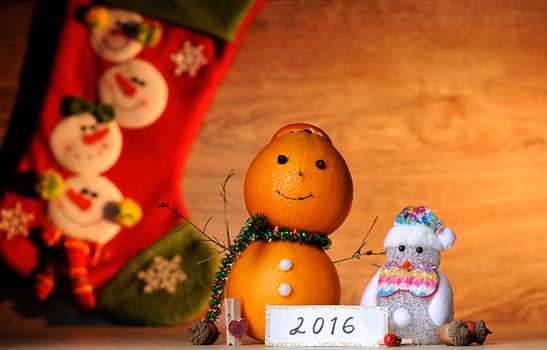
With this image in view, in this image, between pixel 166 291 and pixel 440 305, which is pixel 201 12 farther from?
pixel 440 305

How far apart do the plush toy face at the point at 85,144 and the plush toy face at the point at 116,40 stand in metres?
0.14

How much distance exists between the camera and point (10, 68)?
1.60 metres

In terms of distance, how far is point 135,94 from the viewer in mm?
1570

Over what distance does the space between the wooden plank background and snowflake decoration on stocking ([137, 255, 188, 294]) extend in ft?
0.38

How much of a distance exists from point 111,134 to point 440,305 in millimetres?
872

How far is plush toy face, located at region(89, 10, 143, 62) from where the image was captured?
158 cm

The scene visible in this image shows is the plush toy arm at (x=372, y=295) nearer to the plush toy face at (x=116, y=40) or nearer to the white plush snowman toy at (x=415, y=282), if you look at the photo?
the white plush snowman toy at (x=415, y=282)

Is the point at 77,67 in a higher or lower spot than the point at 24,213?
higher

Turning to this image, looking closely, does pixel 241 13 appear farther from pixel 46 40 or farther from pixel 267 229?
pixel 267 229

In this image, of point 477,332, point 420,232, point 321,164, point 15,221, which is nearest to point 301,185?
point 321,164

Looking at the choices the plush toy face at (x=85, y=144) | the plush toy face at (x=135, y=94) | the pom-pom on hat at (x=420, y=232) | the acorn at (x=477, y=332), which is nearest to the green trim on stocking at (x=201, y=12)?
the plush toy face at (x=135, y=94)

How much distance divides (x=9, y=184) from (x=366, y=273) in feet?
2.46

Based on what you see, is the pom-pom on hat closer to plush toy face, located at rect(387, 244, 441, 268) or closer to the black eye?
plush toy face, located at rect(387, 244, 441, 268)

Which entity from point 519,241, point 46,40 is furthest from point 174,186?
point 519,241
